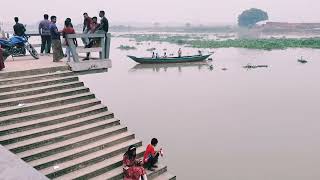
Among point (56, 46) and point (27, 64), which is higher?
point (56, 46)

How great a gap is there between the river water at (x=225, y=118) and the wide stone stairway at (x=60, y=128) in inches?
170

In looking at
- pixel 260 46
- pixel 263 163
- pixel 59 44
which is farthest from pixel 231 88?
pixel 260 46

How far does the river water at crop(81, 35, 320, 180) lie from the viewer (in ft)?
42.6

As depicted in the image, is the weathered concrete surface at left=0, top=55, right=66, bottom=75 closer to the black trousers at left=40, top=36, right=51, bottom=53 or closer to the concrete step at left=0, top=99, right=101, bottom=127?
the concrete step at left=0, top=99, right=101, bottom=127

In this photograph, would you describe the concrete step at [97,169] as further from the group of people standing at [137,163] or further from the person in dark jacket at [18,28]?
the person in dark jacket at [18,28]

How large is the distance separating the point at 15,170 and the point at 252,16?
139618 mm

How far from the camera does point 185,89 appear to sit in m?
26.4

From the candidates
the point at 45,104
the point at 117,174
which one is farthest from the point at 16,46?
the point at 117,174

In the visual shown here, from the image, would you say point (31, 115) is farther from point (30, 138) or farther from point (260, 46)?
point (260, 46)

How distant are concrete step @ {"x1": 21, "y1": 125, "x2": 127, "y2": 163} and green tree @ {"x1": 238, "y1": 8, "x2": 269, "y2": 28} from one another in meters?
133

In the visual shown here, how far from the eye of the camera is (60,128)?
816cm

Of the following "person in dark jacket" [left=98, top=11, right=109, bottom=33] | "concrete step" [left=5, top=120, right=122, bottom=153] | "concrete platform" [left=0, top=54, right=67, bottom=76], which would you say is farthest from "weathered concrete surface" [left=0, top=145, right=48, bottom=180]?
"person in dark jacket" [left=98, top=11, right=109, bottom=33]

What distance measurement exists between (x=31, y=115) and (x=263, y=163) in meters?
8.48

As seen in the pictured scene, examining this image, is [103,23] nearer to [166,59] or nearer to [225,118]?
[225,118]
